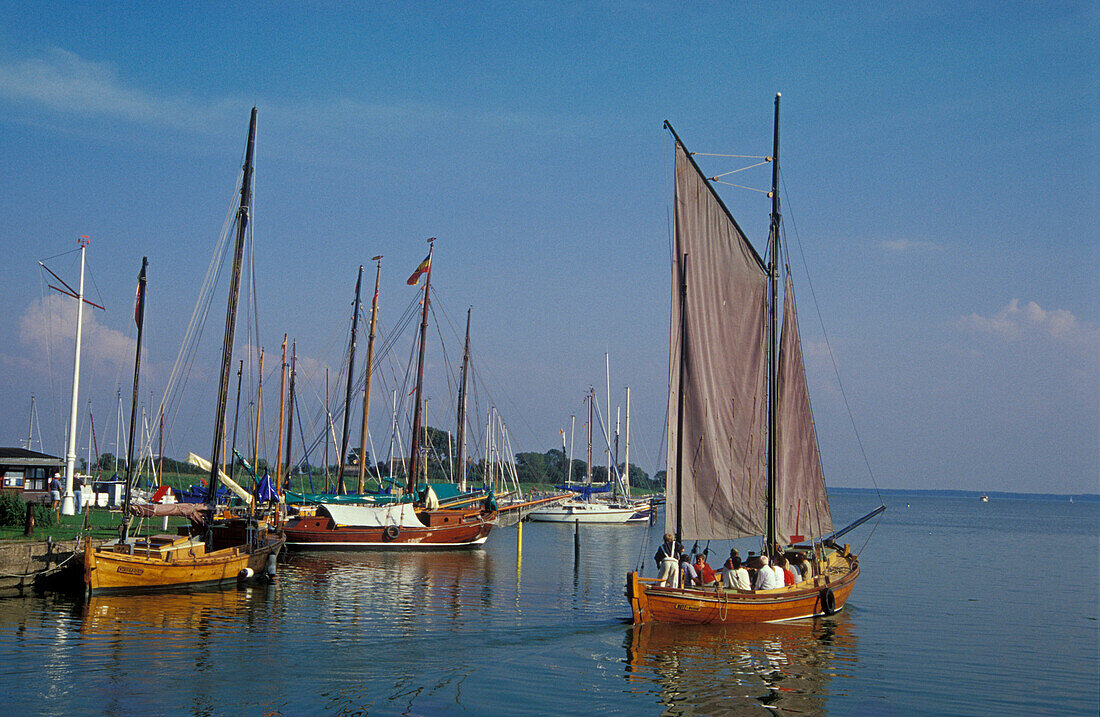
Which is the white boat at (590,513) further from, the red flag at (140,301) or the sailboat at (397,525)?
the red flag at (140,301)

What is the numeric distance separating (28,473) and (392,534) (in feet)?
61.6

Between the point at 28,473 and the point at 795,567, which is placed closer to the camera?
the point at 795,567

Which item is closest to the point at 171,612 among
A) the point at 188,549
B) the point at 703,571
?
the point at 188,549

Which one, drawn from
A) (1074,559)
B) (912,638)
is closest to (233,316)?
(912,638)

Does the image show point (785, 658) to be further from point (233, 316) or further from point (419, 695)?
point (233, 316)

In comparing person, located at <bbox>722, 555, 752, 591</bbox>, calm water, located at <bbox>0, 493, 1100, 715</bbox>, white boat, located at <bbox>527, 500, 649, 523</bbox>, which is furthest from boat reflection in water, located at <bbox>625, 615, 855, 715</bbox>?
white boat, located at <bbox>527, 500, 649, 523</bbox>

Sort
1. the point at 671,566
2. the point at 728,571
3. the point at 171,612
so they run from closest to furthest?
the point at 671,566 → the point at 171,612 → the point at 728,571

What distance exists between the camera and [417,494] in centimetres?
5878

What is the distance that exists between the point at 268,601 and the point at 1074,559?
62530 millimetres

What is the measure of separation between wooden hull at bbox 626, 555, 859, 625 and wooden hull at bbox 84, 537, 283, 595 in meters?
15.6

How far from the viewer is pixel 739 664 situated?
23.9 metres

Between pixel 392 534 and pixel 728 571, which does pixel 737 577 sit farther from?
pixel 392 534

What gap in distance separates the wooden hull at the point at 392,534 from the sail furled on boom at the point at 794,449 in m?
26.8

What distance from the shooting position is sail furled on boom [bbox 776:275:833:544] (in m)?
30.7
